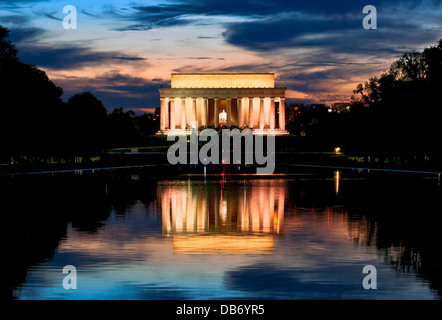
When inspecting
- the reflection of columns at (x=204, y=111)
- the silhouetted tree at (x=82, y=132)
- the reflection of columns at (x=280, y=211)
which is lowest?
the reflection of columns at (x=280, y=211)

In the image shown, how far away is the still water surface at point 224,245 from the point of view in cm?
1084

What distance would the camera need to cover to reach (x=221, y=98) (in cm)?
16212

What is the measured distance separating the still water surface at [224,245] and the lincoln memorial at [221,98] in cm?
12888

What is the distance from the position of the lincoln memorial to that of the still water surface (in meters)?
129

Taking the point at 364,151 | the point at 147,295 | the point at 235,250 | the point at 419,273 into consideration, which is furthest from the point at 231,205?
the point at 364,151

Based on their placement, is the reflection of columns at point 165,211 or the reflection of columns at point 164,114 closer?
the reflection of columns at point 165,211

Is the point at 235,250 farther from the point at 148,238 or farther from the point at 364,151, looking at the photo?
the point at 364,151

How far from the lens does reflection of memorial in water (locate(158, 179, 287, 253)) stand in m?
15.7

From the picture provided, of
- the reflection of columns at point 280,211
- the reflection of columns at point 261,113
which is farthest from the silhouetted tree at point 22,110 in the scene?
the reflection of columns at point 261,113

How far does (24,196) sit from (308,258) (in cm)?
1899

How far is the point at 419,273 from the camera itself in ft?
39.7

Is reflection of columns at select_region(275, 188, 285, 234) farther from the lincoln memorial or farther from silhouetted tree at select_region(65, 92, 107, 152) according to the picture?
the lincoln memorial

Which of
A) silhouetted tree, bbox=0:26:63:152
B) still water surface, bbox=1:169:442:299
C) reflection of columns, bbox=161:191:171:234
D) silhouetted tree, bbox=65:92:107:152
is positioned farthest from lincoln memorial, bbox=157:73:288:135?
still water surface, bbox=1:169:442:299

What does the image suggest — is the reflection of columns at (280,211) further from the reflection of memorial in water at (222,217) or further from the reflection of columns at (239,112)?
the reflection of columns at (239,112)
